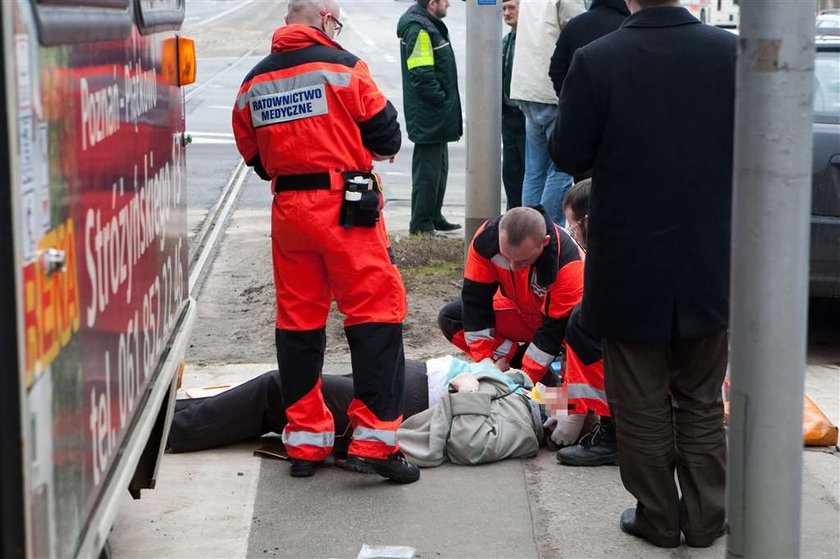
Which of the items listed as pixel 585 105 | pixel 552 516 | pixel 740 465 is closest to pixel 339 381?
pixel 552 516

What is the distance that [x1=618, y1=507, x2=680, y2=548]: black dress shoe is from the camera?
413cm

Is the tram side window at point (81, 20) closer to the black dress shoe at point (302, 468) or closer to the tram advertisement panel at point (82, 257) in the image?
the tram advertisement panel at point (82, 257)

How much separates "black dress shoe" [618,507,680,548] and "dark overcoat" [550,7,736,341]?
0.67 m

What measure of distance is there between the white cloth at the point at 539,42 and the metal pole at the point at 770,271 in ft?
16.0

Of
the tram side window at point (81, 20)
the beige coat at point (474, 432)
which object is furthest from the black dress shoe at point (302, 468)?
the tram side window at point (81, 20)

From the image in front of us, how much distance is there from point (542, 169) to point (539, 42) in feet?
2.52

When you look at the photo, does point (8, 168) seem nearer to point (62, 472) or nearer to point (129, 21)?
point (62, 472)

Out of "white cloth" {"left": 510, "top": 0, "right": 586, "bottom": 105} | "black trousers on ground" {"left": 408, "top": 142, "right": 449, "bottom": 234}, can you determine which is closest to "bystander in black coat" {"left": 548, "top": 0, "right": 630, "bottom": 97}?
"white cloth" {"left": 510, "top": 0, "right": 586, "bottom": 105}

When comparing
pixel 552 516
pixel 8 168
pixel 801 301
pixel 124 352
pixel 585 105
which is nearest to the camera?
pixel 8 168

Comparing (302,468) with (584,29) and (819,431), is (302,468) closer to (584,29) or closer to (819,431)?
(819,431)

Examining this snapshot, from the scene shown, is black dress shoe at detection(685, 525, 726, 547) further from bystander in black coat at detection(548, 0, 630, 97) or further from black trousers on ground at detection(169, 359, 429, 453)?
bystander in black coat at detection(548, 0, 630, 97)

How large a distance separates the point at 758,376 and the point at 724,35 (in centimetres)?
150

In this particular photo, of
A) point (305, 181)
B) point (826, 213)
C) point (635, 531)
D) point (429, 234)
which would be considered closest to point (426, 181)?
point (429, 234)

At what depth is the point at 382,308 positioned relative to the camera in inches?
184
